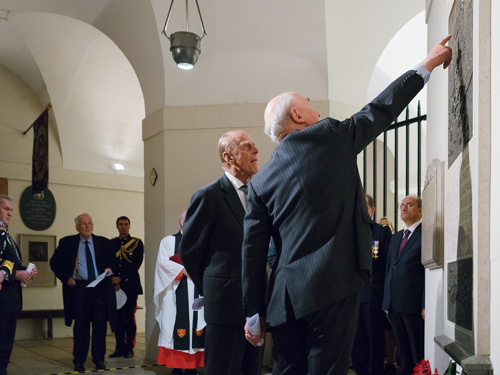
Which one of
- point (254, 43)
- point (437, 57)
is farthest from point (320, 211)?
point (254, 43)

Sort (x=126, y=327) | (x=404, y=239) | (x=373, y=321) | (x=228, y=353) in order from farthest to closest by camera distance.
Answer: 1. (x=126, y=327)
2. (x=373, y=321)
3. (x=404, y=239)
4. (x=228, y=353)

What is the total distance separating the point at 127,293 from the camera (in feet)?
31.2

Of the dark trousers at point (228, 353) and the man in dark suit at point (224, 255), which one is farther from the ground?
the man in dark suit at point (224, 255)

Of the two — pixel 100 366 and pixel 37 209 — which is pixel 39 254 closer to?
pixel 37 209

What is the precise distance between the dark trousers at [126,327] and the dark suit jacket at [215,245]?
6.02 meters

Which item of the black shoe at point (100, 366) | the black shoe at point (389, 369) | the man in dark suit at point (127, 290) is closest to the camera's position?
the black shoe at point (389, 369)

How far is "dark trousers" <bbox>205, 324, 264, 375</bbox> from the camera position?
354cm

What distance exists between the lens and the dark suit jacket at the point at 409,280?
233 inches

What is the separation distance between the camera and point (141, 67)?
29.9 feet

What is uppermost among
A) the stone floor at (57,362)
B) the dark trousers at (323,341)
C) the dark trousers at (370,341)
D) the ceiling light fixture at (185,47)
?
the ceiling light fixture at (185,47)

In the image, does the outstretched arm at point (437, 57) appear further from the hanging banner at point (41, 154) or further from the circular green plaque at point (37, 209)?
the circular green plaque at point (37, 209)

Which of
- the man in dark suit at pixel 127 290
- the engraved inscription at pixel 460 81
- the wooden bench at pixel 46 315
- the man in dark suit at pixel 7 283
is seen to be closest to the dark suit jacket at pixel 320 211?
the engraved inscription at pixel 460 81

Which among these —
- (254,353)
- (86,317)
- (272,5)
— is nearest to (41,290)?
(86,317)

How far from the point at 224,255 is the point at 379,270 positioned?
376 cm
